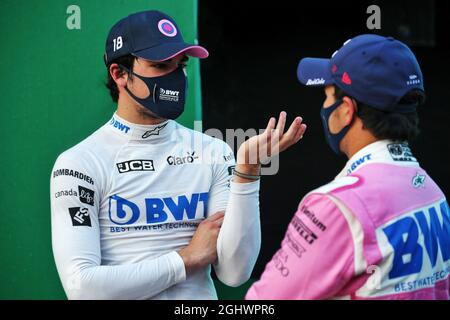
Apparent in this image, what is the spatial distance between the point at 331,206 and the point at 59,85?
5.66 ft

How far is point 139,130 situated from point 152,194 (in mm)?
272

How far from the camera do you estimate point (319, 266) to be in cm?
178

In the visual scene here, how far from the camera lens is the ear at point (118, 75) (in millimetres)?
2707

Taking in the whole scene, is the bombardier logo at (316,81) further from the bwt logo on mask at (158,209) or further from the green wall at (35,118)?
the green wall at (35,118)

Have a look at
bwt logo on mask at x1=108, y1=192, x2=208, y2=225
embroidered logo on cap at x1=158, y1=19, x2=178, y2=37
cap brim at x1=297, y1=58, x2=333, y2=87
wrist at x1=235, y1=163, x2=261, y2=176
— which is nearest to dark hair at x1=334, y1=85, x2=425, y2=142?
cap brim at x1=297, y1=58, x2=333, y2=87

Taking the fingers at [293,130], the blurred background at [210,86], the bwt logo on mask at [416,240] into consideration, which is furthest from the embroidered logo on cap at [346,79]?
the blurred background at [210,86]

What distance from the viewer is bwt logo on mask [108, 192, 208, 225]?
2.53m

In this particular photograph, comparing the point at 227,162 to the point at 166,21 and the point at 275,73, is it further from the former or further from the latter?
the point at 275,73

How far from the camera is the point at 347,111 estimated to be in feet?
6.55

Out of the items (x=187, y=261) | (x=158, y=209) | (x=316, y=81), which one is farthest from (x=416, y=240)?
(x=158, y=209)

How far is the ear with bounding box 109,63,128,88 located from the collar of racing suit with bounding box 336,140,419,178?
1.07 m

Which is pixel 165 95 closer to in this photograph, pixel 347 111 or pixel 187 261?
pixel 187 261

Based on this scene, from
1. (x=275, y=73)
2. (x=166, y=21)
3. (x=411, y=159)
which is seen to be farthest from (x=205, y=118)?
(x=411, y=159)

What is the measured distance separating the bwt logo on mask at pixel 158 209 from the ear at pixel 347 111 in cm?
80
